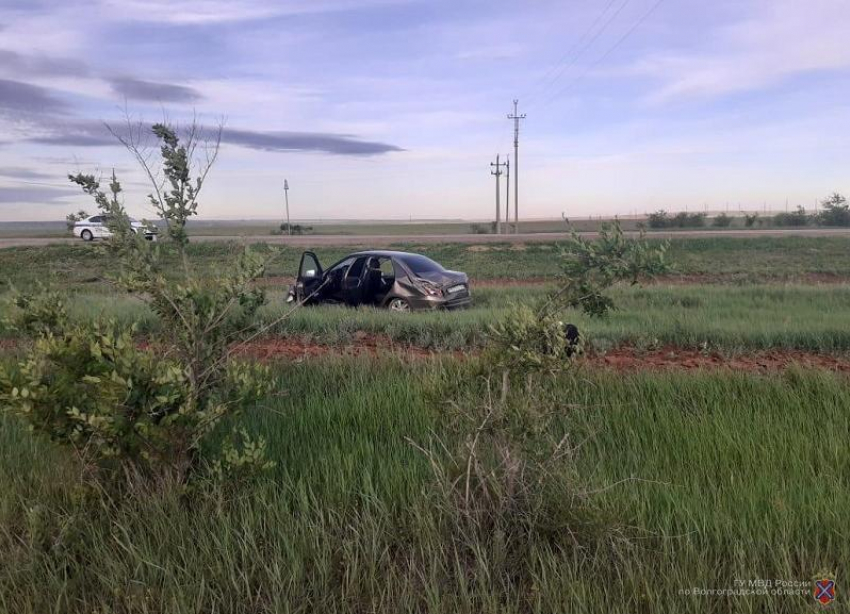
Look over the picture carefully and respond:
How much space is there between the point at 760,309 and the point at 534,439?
9.65m

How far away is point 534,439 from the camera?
11.6 ft

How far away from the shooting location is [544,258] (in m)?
27.8

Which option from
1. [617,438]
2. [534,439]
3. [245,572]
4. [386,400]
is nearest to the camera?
[245,572]

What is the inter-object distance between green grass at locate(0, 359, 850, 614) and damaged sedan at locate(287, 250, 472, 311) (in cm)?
786

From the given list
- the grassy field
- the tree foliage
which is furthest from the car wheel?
the tree foliage

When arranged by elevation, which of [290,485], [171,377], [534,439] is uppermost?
[171,377]

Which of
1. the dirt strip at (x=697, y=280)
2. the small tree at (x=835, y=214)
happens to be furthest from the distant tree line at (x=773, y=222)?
the dirt strip at (x=697, y=280)

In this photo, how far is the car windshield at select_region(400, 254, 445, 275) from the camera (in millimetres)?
12516

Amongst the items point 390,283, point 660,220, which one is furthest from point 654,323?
point 660,220

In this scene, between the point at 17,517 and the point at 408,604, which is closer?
the point at 408,604

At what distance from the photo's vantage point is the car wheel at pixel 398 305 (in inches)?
487

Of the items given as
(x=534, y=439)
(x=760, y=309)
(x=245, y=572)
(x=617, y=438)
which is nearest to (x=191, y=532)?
(x=245, y=572)

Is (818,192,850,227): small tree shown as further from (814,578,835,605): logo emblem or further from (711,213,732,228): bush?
(814,578,835,605): logo emblem

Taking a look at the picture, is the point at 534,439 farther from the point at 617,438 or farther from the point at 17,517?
the point at 17,517
